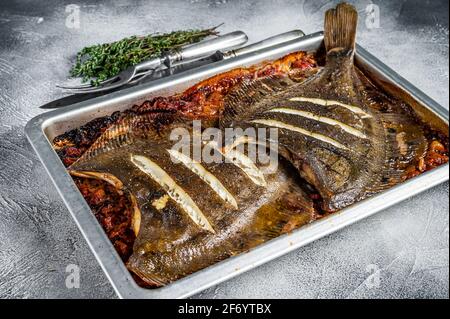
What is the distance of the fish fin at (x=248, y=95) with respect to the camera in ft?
11.4

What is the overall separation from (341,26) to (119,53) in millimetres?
1657

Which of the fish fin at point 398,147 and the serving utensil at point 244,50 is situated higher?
the serving utensil at point 244,50

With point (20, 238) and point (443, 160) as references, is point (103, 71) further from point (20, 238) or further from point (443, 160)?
point (443, 160)

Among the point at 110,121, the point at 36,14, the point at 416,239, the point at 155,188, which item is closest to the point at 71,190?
the point at 155,188

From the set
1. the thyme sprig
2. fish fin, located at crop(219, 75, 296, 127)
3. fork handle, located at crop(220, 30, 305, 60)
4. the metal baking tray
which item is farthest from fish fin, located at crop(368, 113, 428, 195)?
the thyme sprig

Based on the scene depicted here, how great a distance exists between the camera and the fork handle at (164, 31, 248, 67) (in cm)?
395

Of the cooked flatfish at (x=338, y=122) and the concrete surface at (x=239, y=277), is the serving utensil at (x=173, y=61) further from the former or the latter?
the concrete surface at (x=239, y=277)

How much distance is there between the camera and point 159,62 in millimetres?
3928

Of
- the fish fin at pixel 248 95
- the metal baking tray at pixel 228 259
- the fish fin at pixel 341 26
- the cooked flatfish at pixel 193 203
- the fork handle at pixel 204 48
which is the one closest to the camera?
the metal baking tray at pixel 228 259

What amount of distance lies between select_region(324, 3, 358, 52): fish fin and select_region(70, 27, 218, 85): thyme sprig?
1169 millimetres

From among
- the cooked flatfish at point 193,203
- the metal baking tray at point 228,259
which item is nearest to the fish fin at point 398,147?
the metal baking tray at point 228,259

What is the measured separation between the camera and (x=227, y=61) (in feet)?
12.5

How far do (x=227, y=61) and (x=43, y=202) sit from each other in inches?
60.7

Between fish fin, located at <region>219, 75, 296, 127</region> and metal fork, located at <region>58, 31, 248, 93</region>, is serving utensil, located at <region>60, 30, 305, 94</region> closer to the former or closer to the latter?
metal fork, located at <region>58, 31, 248, 93</region>
